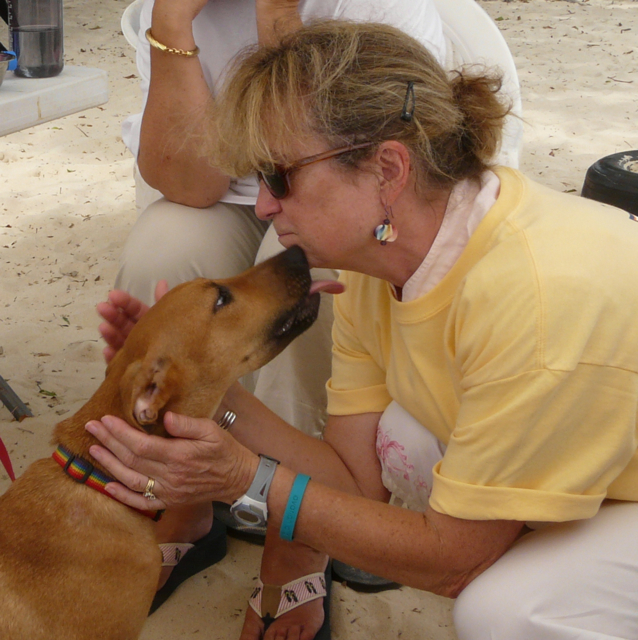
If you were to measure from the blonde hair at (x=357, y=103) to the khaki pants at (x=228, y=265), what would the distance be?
718 mm

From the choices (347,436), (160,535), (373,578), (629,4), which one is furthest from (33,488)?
(629,4)

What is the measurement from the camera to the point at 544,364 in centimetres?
155

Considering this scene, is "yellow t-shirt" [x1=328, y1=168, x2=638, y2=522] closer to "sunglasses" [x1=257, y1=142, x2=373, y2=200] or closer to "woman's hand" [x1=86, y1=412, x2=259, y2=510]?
"sunglasses" [x1=257, y1=142, x2=373, y2=200]

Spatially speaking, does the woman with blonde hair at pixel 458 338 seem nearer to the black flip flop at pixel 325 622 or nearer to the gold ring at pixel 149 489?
the gold ring at pixel 149 489

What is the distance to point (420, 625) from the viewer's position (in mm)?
2447

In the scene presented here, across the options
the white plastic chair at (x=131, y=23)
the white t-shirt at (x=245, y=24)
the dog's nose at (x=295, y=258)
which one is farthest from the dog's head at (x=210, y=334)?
the white plastic chair at (x=131, y=23)

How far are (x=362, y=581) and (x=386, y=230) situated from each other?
1345 millimetres

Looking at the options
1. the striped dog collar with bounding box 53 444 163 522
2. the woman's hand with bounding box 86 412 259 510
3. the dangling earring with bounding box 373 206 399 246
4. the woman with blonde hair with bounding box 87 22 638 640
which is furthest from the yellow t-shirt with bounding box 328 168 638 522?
the striped dog collar with bounding box 53 444 163 522

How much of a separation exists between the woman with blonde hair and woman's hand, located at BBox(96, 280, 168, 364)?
49 centimetres

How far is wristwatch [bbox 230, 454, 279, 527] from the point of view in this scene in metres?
1.88

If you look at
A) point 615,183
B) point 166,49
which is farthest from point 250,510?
point 615,183

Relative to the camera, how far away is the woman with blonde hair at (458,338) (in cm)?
159

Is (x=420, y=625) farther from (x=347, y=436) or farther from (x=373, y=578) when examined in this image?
(x=347, y=436)

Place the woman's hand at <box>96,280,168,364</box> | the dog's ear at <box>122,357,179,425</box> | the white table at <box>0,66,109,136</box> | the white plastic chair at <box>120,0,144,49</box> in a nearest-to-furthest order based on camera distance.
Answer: the dog's ear at <box>122,357,179,425</box> < the woman's hand at <box>96,280,168,364</box> < the white table at <box>0,66,109,136</box> < the white plastic chair at <box>120,0,144,49</box>
